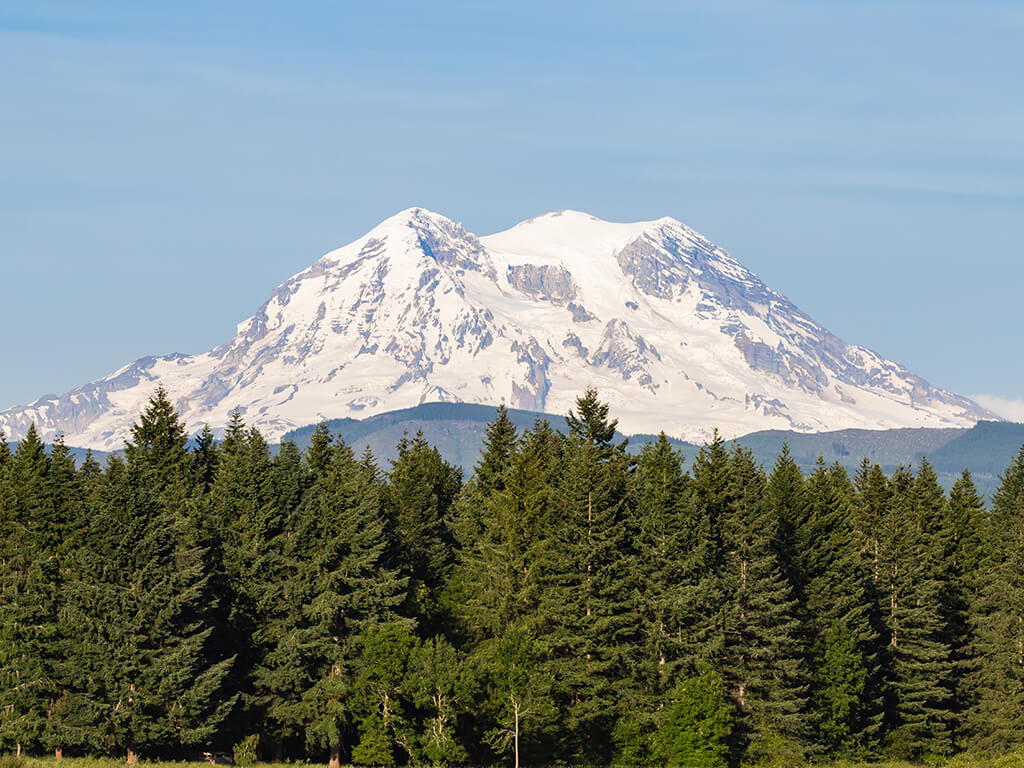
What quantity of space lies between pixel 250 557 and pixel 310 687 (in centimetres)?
843

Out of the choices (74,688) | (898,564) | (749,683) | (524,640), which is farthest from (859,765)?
(74,688)

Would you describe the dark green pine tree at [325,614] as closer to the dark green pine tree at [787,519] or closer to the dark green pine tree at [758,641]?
the dark green pine tree at [758,641]

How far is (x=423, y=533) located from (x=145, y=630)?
112 feet

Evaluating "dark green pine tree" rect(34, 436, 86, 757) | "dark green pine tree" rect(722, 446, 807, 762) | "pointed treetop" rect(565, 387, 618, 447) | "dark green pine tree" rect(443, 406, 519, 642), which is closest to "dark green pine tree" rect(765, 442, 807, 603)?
"dark green pine tree" rect(722, 446, 807, 762)

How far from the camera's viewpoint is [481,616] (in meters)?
93.1

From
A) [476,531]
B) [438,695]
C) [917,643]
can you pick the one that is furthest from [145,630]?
[917,643]

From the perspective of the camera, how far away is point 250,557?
87625 mm

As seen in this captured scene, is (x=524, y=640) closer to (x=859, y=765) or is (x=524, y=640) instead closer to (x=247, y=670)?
(x=247, y=670)

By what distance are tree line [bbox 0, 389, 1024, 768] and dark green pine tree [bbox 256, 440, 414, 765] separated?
0.17 m

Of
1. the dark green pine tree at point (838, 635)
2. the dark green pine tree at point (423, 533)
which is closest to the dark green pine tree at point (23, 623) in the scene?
the dark green pine tree at point (423, 533)

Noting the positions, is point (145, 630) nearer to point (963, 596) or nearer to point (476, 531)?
point (476, 531)

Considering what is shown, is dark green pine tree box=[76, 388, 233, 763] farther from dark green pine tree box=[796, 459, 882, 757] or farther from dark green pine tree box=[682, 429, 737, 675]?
dark green pine tree box=[796, 459, 882, 757]

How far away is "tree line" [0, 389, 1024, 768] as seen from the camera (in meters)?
78.9

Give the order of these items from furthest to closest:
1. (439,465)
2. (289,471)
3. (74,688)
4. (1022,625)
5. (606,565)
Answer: (439,465), (1022,625), (289,471), (606,565), (74,688)
